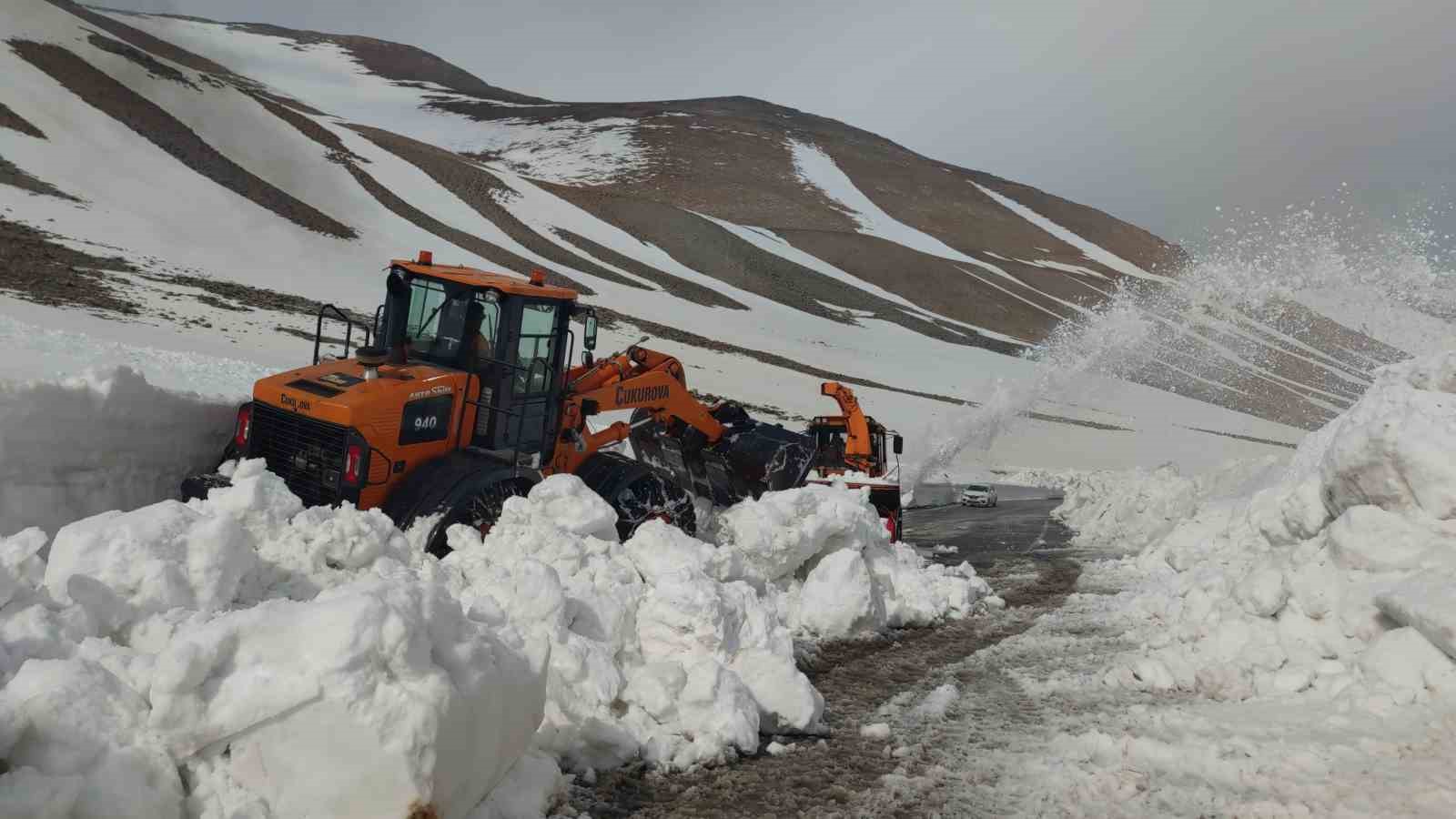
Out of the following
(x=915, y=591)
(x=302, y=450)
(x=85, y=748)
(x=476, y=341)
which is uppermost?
(x=476, y=341)

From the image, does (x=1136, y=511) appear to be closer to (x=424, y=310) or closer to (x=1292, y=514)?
(x=1292, y=514)

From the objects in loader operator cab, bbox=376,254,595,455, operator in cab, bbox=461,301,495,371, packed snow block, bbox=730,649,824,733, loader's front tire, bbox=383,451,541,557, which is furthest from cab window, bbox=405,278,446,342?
packed snow block, bbox=730,649,824,733

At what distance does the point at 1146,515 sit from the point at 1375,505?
881 cm

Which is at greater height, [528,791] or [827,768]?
[528,791]

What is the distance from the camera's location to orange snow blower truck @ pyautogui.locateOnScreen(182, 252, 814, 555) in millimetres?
7996

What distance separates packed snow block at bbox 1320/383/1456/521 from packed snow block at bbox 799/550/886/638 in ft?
12.5

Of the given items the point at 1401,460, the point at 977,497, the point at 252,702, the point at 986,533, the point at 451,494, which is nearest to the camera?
the point at 252,702

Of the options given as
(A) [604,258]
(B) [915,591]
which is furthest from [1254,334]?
(B) [915,591]

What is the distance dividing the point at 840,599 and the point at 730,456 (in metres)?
3.92

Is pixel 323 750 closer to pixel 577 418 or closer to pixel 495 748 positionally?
pixel 495 748

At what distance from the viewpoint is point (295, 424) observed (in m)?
8.12

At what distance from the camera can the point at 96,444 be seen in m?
Result: 8.33

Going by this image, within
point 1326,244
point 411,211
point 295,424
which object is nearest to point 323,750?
point 295,424

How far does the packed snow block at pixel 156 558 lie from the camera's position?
462 cm
